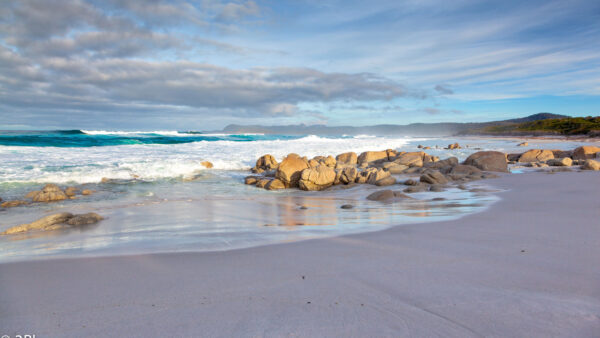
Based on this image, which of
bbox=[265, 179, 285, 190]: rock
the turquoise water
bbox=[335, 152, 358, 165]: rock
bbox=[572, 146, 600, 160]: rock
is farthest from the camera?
the turquoise water

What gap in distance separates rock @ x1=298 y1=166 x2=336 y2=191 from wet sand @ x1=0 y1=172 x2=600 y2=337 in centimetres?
637

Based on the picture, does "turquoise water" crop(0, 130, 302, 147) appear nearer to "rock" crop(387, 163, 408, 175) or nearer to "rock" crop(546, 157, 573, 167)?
"rock" crop(387, 163, 408, 175)

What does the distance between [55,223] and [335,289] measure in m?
4.64

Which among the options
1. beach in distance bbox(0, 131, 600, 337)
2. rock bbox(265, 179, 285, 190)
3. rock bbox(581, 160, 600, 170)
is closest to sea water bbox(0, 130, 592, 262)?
beach in distance bbox(0, 131, 600, 337)

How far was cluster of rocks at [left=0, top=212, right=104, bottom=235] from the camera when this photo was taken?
455cm

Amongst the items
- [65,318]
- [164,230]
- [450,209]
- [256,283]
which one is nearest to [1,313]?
[65,318]

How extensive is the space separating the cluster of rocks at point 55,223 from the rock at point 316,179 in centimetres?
557

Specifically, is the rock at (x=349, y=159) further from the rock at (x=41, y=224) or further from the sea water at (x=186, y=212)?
the rock at (x=41, y=224)

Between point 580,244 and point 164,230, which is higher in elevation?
point 580,244

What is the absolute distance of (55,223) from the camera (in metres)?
4.77

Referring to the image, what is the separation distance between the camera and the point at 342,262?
251 cm

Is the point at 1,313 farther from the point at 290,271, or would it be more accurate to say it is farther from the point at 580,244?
the point at 580,244

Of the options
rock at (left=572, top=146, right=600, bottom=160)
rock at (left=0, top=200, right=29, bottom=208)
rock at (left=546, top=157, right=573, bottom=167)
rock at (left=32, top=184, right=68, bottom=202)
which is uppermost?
rock at (left=572, top=146, right=600, bottom=160)

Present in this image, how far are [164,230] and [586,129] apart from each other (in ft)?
156
